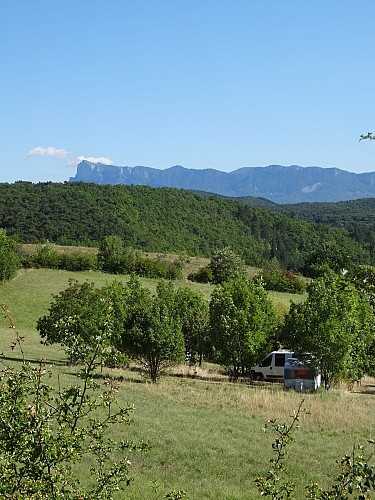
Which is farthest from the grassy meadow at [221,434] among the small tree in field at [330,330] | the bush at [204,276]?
the bush at [204,276]

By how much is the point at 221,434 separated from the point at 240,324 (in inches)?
660

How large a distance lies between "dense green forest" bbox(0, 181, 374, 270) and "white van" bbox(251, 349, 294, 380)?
256 feet

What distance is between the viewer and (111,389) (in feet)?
18.9

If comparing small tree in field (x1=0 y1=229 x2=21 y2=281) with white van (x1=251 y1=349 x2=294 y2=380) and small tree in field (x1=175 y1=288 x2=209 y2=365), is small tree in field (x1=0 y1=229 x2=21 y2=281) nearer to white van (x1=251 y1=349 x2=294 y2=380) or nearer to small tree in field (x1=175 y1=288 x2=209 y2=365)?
small tree in field (x1=175 y1=288 x2=209 y2=365)

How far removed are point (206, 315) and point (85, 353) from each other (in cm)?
3272

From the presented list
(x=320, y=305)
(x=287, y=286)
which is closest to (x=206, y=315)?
(x=320, y=305)

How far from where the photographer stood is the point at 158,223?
143875mm

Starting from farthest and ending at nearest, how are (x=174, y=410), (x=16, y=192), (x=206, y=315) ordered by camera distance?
(x=16, y=192) → (x=206, y=315) → (x=174, y=410)

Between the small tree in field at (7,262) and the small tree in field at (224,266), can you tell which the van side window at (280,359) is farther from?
the small tree in field at (224,266)

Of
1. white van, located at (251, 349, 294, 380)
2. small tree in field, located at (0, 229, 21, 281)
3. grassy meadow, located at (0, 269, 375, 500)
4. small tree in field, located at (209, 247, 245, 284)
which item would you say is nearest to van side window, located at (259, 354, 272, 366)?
white van, located at (251, 349, 294, 380)

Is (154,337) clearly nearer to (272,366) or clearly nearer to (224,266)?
(272,366)

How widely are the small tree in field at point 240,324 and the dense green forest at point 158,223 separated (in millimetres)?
77553

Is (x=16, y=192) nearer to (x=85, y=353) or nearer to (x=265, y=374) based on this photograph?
(x=265, y=374)

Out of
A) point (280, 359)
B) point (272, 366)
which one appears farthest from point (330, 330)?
point (272, 366)
